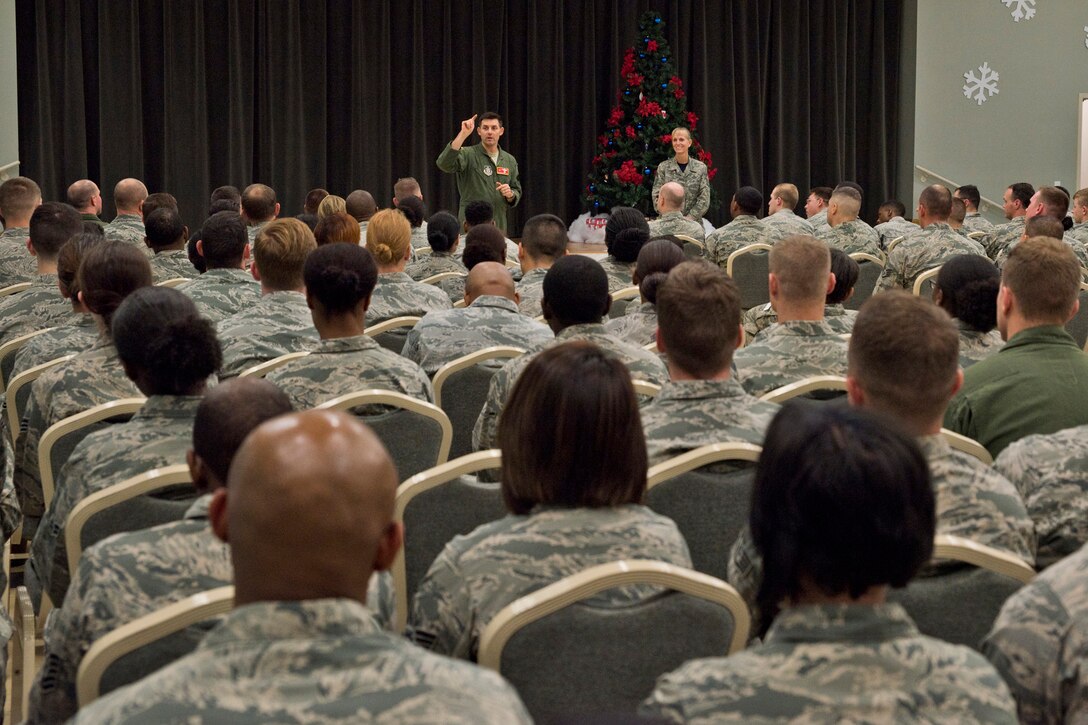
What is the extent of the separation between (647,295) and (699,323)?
5.86 feet

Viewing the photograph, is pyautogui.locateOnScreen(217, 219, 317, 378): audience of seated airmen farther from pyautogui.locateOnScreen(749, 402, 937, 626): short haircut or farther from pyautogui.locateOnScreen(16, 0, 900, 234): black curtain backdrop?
pyautogui.locateOnScreen(16, 0, 900, 234): black curtain backdrop

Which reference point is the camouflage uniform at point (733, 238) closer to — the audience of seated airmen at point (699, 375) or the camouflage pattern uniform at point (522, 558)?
the audience of seated airmen at point (699, 375)

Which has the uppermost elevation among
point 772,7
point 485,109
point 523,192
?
point 772,7

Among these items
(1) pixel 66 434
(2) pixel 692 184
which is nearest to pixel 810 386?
(1) pixel 66 434

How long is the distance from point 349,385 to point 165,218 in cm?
315

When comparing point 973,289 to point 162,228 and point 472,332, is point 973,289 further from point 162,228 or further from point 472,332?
point 162,228

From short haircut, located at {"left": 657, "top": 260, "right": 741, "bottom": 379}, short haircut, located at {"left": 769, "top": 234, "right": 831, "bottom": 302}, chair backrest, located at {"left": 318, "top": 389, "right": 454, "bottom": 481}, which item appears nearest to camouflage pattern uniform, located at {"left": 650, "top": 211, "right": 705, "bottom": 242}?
short haircut, located at {"left": 769, "top": 234, "right": 831, "bottom": 302}

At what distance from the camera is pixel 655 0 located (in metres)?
14.4

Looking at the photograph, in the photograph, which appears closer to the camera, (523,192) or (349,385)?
(349,385)

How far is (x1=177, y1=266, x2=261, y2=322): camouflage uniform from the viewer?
5289 mm

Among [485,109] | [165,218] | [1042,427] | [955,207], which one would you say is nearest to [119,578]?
[1042,427]

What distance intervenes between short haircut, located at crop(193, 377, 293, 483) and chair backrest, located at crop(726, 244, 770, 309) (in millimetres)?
5369

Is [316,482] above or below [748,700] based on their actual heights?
above

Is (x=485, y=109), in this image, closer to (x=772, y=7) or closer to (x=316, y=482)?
(x=772, y=7)
